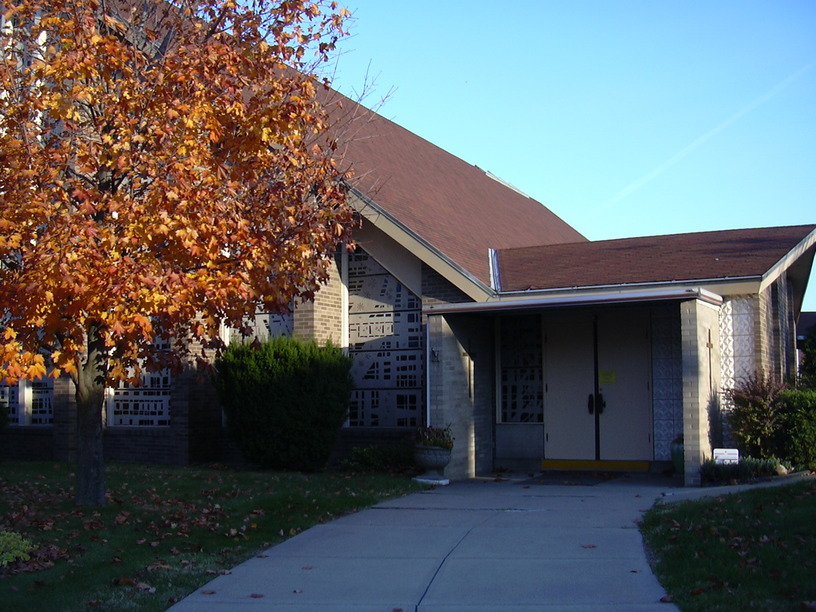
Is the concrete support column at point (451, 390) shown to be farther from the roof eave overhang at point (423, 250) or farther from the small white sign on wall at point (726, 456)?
the small white sign on wall at point (726, 456)

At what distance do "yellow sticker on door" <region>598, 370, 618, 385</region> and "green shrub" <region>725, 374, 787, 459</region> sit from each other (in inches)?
A: 88.8

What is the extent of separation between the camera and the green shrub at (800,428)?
42.7 ft

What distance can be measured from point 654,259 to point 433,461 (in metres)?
5.14

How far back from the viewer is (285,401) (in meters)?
14.9

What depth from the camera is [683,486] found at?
42.9 feet

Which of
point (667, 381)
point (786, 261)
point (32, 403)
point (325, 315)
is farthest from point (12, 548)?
point (32, 403)

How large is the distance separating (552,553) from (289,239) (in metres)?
4.63

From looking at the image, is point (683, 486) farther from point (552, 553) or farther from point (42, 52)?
point (42, 52)

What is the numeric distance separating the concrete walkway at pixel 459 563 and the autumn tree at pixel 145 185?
255 cm

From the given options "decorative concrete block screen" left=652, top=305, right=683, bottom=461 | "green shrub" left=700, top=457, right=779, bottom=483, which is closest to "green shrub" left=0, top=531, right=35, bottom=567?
"green shrub" left=700, top=457, right=779, bottom=483

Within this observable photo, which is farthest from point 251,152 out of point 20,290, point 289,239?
point 20,290

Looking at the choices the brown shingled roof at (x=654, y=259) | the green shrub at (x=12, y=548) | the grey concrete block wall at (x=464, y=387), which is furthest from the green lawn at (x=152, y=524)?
the brown shingled roof at (x=654, y=259)

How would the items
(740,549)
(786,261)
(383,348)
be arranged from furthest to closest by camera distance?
(383,348) < (786,261) < (740,549)

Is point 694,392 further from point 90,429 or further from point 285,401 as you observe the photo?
point 90,429
